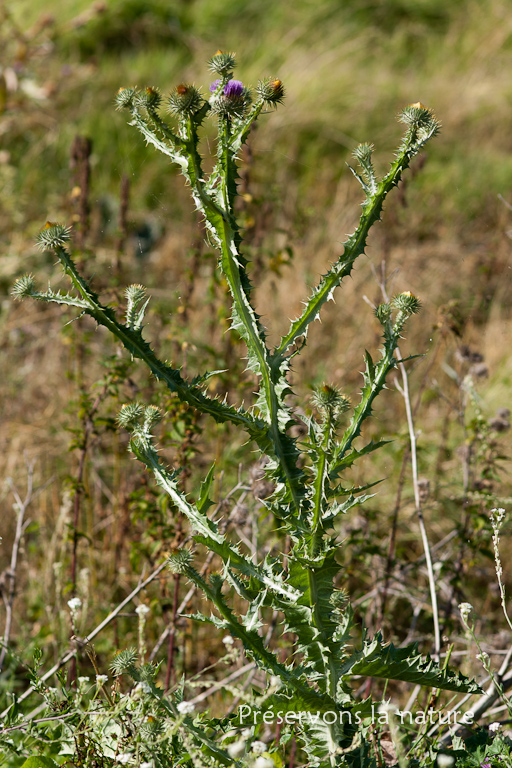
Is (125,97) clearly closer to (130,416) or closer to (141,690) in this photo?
(130,416)

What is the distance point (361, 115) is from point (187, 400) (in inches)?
271

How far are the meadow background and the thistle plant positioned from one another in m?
0.65

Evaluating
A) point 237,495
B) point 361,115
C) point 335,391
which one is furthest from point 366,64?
point 335,391

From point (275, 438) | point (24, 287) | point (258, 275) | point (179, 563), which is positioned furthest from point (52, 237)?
point (258, 275)

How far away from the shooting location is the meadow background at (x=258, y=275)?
Answer: 269 cm

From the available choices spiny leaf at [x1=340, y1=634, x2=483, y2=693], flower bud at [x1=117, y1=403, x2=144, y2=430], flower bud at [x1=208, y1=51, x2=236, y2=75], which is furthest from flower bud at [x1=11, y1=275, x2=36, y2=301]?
spiny leaf at [x1=340, y1=634, x2=483, y2=693]

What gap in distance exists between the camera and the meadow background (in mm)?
2688

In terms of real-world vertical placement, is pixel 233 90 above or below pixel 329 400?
above

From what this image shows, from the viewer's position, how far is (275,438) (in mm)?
1582

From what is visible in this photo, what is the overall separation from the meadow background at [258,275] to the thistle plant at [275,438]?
25.4 inches

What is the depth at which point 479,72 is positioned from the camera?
9125 mm

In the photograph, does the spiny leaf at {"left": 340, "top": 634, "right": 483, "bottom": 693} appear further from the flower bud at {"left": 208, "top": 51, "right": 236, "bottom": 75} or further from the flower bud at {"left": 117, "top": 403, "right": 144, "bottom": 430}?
the flower bud at {"left": 208, "top": 51, "right": 236, "bottom": 75}

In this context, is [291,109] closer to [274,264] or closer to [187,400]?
[274,264]

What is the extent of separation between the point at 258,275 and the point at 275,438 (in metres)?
2.25
